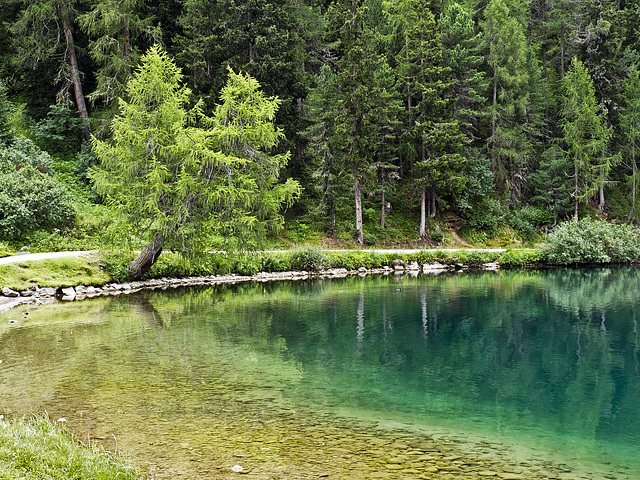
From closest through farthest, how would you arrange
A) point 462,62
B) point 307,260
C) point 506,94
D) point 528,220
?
point 307,260 < point 462,62 < point 528,220 < point 506,94

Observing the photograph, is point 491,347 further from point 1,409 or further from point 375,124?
point 375,124

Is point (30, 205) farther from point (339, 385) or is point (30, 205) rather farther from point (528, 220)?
point (528, 220)

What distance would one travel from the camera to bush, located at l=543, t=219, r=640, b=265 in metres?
37.5

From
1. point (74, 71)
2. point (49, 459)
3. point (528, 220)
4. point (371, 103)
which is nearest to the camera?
point (49, 459)

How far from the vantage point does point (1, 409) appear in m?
8.95

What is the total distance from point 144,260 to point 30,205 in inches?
281

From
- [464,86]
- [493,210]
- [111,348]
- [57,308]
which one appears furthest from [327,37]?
[111,348]

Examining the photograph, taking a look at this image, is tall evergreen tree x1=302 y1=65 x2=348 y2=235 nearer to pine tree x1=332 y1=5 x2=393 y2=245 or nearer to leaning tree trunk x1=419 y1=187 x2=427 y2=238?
pine tree x1=332 y1=5 x2=393 y2=245

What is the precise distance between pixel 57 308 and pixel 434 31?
37591 millimetres

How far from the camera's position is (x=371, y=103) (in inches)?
1571

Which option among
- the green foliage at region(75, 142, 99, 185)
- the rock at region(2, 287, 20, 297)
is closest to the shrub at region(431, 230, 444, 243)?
the green foliage at region(75, 142, 99, 185)

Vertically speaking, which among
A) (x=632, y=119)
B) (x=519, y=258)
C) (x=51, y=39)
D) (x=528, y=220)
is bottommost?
(x=519, y=258)

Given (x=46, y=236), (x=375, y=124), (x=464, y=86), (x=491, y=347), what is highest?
(x=464, y=86)

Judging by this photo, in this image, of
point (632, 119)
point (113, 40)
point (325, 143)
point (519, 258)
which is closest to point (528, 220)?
point (519, 258)
